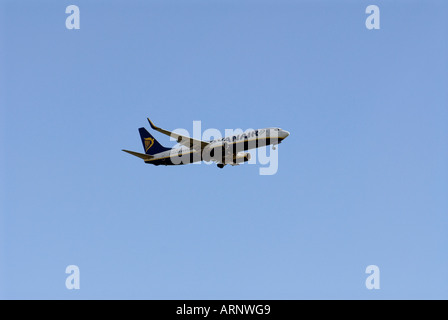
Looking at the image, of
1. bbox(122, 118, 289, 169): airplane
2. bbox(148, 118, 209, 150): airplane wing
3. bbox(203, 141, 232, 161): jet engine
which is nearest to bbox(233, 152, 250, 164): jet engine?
bbox(122, 118, 289, 169): airplane

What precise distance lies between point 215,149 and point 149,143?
780 inches

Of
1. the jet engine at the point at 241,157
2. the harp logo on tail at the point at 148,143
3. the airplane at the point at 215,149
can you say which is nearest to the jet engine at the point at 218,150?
the airplane at the point at 215,149

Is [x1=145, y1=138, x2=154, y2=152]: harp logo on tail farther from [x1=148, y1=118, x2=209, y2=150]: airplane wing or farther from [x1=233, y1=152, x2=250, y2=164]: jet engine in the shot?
[x1=233, y1=152, x2=250, y2=164]: jet engine

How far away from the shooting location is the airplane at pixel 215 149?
3487 inches

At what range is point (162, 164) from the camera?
100625mm

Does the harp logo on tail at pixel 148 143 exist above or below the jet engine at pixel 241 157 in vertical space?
above

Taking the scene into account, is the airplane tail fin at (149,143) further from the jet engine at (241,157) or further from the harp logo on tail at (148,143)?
the jet engine at (241,157)

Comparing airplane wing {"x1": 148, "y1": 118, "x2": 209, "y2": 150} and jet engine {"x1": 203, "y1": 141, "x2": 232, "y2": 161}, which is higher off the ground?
airplane wing {"x1": 148, "y1": 118, "x2": 209, "y2": 150}

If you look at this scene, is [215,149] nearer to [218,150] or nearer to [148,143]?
[218,150]

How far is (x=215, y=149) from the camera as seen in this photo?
9212cm

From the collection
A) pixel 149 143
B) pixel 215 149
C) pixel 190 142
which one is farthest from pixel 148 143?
pixel 215 149

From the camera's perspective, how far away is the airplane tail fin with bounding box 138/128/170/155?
103 metres
